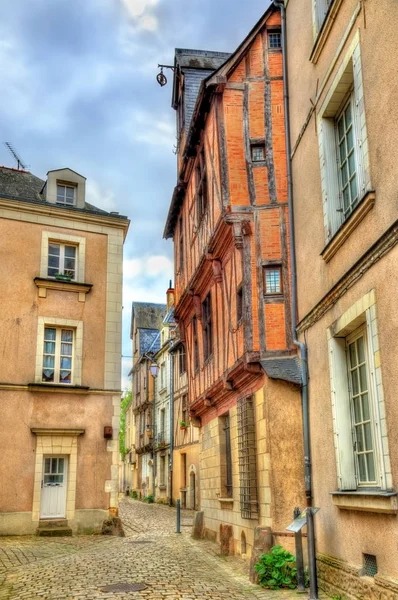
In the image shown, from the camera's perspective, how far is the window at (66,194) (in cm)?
1720

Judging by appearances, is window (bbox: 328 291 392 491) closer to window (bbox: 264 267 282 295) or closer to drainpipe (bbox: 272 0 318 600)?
drainpipe (bbox: 272 0 318 600)

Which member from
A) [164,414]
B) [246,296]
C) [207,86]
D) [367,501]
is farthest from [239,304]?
[164,414]

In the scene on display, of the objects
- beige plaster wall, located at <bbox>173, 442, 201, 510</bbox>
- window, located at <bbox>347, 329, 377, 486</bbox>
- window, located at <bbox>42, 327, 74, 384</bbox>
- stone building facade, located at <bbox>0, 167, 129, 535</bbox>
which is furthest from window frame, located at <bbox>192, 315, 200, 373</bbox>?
beige plaster wall, located at <bbox>173, 442, 201, 510</bbox>

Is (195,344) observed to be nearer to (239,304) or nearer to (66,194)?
(239,304)

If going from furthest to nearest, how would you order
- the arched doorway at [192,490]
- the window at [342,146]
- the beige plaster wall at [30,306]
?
the arched doorway at [192,490] < the beige plaster wall at [30,306] < the window at [342,146]

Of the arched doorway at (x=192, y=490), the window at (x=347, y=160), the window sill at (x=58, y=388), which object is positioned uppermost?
the window at (x=347, y=160)

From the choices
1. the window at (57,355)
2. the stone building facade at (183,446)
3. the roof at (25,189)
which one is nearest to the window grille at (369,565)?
the window at (57,355)

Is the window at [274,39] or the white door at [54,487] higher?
the window at [274,39]

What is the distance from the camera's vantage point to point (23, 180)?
18.0 m

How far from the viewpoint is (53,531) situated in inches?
561

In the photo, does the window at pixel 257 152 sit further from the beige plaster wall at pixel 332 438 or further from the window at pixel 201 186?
the beige plaster wall at pixel 332 438

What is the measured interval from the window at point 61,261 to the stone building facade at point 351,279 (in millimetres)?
8780

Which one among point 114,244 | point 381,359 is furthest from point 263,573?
point 114,244

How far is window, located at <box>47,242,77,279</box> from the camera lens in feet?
53.4
